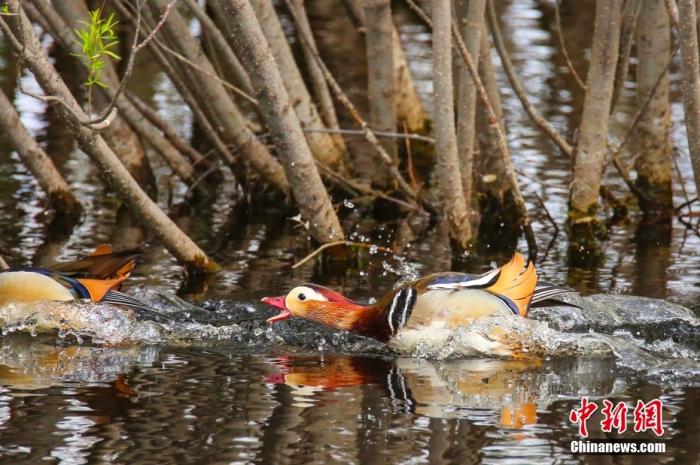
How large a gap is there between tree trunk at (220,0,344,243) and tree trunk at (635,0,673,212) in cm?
264

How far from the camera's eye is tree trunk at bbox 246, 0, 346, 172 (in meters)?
9.30

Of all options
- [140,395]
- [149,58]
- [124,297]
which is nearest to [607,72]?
[124,297]

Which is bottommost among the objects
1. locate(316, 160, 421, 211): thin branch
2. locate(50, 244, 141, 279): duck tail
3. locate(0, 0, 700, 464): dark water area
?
locate(0, 0, 700, 464): dark water area

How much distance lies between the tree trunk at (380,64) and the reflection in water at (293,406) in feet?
12.7

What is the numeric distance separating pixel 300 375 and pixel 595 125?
3.66 m

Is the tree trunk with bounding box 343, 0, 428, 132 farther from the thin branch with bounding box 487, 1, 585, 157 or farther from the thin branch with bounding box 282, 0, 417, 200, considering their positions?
the thin branch with bounding box 487, 1, 585, 157

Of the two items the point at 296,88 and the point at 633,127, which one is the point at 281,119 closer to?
the point at 296,88

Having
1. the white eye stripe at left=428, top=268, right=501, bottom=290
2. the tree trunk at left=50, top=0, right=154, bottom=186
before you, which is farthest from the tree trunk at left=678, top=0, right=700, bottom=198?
the tree trunk at left=50, top=0, right=154, bottom=186

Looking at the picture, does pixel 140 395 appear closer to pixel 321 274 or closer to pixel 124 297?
pixel 124 297

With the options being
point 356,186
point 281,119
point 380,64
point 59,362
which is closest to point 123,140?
point 356,186

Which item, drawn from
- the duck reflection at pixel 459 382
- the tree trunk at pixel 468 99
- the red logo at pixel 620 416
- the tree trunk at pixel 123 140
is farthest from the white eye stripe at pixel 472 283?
the tree trunk at pixel 123 140

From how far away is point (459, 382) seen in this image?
6301 mm

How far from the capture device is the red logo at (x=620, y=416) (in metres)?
5.43

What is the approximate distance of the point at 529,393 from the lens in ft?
19.8
